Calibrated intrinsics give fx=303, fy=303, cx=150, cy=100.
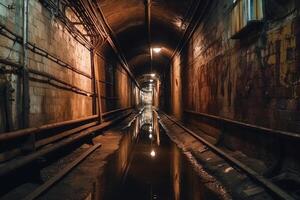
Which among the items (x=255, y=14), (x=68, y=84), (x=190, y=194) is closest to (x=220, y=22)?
(x=255, y=14)

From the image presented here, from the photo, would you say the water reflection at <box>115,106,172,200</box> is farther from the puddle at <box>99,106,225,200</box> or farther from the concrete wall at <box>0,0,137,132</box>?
the concrete wall at <box>0,0,137,132</box>

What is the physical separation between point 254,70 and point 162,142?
508 cm

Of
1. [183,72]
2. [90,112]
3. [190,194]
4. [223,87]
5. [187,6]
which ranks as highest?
[187,6]

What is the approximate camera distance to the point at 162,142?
1046 centimetres

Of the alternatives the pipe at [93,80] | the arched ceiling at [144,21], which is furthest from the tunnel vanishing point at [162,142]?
the pipe at [93,80]

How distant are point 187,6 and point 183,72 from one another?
6.02 metres

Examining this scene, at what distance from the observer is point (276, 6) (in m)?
5.13

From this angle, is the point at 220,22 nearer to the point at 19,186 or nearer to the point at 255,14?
the point at 255,14

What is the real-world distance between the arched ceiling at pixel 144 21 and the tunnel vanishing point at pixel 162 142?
29 centimetres

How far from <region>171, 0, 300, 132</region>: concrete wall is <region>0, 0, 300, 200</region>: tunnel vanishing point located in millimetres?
20

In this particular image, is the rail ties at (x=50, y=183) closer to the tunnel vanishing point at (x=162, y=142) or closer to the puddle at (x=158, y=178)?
the tunnel vanishing point at (x=162, y=142)

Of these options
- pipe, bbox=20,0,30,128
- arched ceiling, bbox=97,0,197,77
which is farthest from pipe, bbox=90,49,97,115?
pipe, bbox=20,0,30,128

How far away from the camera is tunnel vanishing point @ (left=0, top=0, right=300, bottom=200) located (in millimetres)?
4621

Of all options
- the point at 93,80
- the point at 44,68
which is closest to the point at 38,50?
the point at 44,68
